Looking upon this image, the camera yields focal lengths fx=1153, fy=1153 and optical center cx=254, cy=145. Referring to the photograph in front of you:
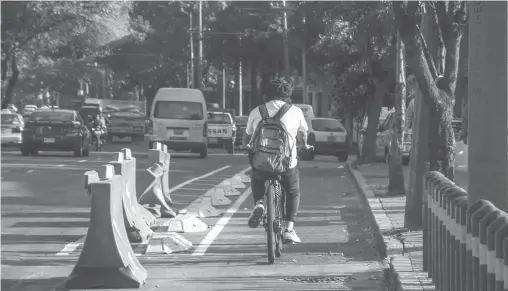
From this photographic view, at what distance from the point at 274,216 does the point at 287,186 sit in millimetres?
403

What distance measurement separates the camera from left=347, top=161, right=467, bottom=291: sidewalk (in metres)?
9.40

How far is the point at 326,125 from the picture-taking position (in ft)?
134

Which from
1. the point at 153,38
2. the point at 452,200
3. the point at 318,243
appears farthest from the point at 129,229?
the point at 153,38

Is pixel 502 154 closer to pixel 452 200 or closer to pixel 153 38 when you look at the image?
pixel 452 200

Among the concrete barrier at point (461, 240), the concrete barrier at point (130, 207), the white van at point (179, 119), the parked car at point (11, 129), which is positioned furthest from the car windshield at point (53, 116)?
the concrete barrier at point (461, 240)

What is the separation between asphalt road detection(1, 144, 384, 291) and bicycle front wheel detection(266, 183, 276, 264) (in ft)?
0.45

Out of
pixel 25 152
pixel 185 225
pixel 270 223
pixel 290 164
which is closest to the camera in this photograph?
pixel 270 223

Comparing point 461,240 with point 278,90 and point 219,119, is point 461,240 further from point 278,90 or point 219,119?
point 219,119

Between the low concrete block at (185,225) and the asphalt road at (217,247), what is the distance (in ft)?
0.84

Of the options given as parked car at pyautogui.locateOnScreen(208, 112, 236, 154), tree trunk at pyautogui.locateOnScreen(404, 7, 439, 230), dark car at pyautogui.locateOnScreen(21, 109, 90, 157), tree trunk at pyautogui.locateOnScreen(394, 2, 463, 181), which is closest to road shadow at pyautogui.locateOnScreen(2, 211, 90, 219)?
tree trunk at pyautogui.locateOnScreen(404, 7, 439, 230)

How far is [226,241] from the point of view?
1346 centimetres

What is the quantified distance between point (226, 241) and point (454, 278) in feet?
20.5

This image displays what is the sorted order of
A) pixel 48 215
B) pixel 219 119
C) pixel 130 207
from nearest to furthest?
pixel 130 207 → pixel 48 215 → pixel 219 119

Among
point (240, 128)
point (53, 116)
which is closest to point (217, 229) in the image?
point (53, 116)
